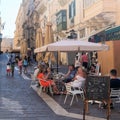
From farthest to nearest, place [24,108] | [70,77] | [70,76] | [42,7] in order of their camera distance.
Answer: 1. [42,7]
2. [70,76]
3. [70,77]
4. [24,108]

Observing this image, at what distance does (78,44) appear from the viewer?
1647 centimetres

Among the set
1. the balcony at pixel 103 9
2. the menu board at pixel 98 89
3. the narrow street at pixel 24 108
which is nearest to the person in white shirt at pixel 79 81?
the narrow street at pixel 24 108

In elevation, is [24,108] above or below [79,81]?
below

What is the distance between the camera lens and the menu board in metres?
10.2

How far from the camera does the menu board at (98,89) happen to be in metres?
10.2

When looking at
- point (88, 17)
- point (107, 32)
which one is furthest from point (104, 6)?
point (88, 17)

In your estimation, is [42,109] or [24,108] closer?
[42,109]

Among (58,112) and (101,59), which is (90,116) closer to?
(58,112)

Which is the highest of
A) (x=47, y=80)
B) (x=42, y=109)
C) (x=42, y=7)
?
(x=42, y=7)

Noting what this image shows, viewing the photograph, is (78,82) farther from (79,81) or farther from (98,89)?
(98,89)

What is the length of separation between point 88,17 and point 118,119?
905 inches

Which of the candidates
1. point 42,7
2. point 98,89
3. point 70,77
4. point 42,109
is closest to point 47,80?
point 70,77

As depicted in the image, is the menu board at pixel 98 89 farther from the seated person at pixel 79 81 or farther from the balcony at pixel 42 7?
the balcony at pixel 42 7

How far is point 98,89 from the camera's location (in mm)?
10281
